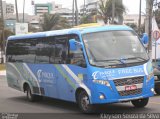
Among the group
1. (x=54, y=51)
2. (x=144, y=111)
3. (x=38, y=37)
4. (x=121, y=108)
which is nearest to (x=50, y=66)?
(x=54, y=51)

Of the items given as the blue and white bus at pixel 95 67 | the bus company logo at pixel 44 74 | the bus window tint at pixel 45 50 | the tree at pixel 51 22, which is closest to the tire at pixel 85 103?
the blue and white bus at pixel 95 67

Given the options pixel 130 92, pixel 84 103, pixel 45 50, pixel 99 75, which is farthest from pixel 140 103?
pixel 45 50

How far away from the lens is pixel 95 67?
1234 cm

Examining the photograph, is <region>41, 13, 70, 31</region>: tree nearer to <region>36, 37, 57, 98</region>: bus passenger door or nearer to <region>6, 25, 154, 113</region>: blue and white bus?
<region>36, 37, 57, 98</region>: bus passenger door

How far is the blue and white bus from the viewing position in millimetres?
12203

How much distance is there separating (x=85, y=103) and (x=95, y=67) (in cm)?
112

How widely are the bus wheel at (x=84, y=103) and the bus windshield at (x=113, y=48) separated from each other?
3.29 feet

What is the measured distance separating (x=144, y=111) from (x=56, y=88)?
3187 mm

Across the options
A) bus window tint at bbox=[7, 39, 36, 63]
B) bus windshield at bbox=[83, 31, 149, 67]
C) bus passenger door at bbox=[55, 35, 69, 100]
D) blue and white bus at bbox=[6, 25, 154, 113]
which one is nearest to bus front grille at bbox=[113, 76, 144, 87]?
blue and white bus at bbox=[6, 25, 154, 113]

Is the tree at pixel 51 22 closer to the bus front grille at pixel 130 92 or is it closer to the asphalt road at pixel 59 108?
the asphalt road at pixel 59 108

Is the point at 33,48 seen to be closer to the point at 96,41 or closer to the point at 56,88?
the point at 56,88

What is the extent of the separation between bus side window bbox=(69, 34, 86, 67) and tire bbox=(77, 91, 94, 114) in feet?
2.82

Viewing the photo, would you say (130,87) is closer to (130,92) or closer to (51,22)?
(130,92)

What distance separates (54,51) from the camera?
14.7m
